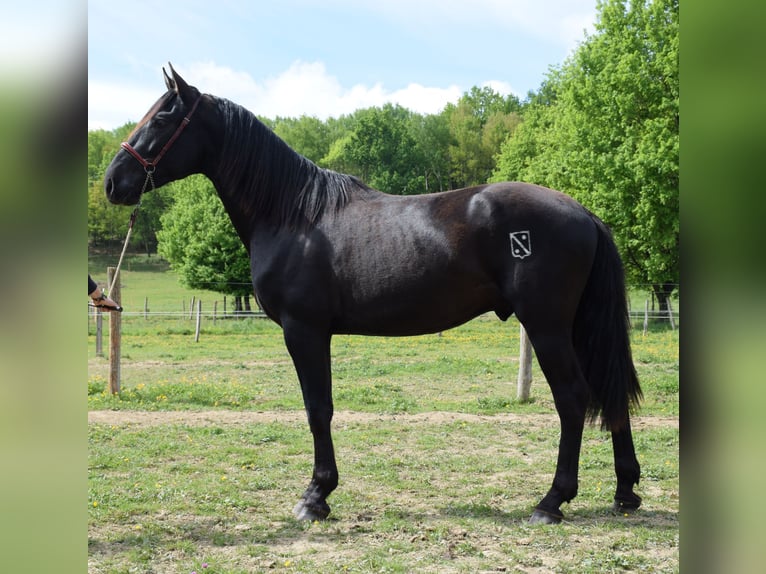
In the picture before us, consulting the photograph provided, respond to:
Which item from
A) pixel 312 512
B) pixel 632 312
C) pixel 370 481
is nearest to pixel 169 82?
pixel 312 512

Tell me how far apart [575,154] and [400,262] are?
68.0ft

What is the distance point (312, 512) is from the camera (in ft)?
14.1

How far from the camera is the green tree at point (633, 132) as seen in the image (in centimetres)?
1956

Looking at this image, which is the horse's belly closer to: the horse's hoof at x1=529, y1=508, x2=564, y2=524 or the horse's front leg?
the horse's front leg

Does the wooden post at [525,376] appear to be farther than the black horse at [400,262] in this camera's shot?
Yes

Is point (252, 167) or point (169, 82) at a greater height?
point (169, 82)

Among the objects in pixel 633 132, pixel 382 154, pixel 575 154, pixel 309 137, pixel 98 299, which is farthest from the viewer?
pixel 309 137

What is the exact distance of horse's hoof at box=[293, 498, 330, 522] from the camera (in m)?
4.29

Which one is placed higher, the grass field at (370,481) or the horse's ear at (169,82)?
the horse's ear at (169,82)

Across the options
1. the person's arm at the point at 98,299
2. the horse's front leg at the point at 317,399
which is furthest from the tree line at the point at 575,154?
the person's arm at the point at 98,299

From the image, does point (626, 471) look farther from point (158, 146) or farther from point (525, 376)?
point (525, 376)

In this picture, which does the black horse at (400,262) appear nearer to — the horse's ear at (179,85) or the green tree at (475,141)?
the horse's ear at (179,85)
